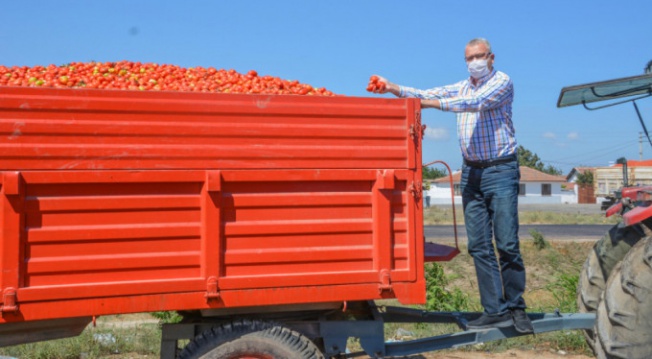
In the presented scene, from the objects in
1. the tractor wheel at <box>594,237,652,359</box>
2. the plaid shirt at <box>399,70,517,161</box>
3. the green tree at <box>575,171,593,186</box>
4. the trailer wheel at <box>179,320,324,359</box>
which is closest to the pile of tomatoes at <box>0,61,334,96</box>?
the plaid shirt at <box>399,70,517,161</box>

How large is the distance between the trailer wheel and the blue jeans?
5.02 feet

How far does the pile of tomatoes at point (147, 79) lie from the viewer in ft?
14.2

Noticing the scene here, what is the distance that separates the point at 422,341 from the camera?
178 inches

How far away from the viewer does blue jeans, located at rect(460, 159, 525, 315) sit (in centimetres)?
458

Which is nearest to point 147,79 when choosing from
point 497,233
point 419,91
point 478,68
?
point 419,91

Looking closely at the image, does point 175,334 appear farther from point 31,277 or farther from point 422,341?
point 422,341

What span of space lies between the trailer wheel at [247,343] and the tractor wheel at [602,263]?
3059mm

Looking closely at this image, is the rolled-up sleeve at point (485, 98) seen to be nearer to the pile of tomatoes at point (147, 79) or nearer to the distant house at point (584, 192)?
the pile of tomatoes at point (147, 79)

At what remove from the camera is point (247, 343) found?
12.8ft

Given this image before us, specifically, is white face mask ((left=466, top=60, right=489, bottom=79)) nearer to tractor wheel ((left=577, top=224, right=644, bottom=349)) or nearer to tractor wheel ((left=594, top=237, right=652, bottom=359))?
tractor wheel ((left=594, top=237, right=652, bottom=359))

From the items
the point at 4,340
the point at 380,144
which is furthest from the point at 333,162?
the point at 4,340

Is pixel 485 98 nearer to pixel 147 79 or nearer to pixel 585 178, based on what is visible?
pixel 147 79

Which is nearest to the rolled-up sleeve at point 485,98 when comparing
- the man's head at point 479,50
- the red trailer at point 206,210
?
the man's head at point 479,50

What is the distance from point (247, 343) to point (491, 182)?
2086 mm
